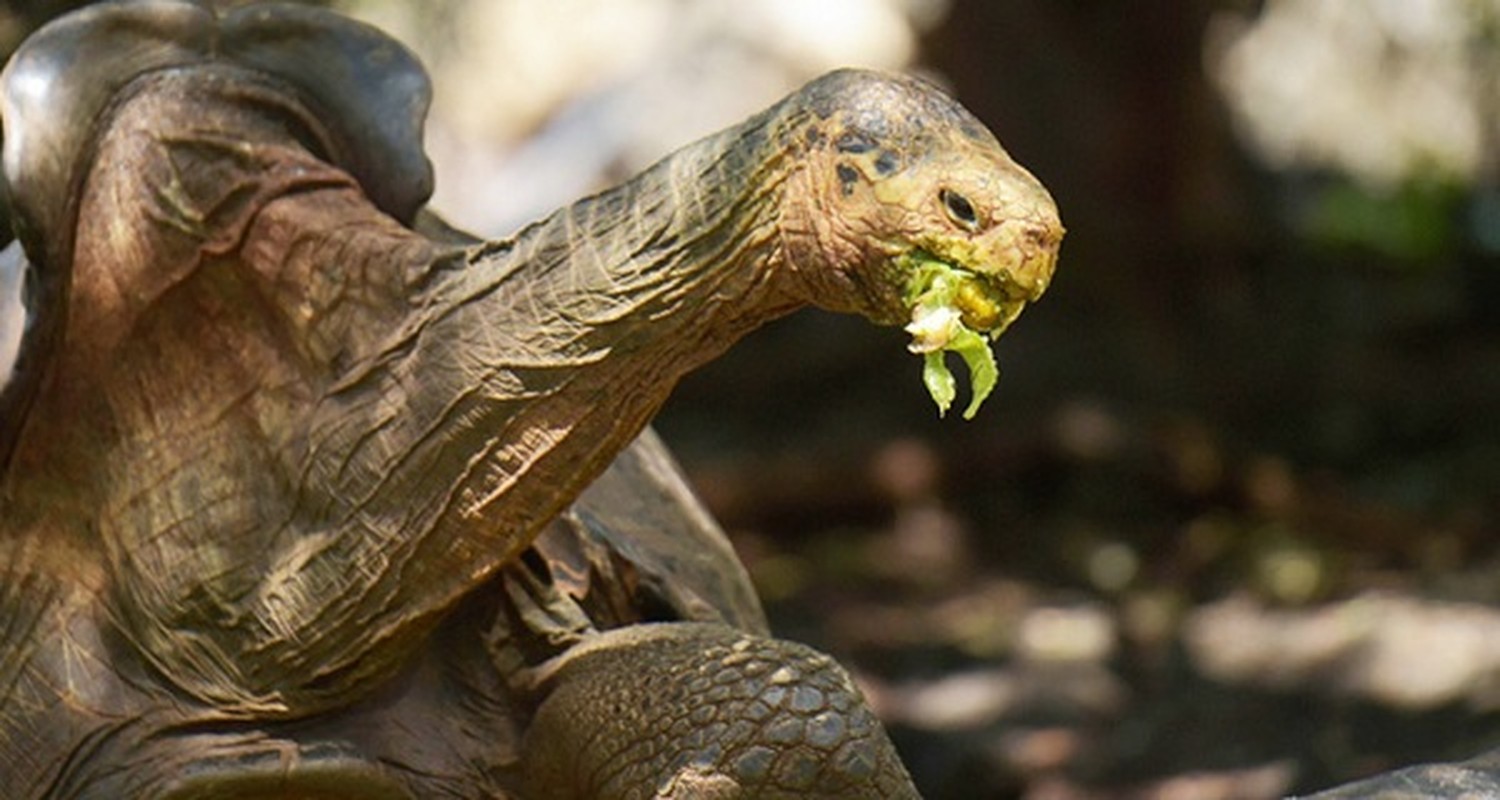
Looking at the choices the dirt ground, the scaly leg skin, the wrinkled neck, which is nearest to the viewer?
the wrinkled neck

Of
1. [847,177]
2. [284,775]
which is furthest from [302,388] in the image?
[847,177]

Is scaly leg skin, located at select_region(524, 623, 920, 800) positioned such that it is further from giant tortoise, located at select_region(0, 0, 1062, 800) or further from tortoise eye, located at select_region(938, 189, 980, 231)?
tortoise eye, located at select_region(938, 189, 980, 231)

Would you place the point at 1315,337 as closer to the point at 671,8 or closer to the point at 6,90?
the point at 671,8

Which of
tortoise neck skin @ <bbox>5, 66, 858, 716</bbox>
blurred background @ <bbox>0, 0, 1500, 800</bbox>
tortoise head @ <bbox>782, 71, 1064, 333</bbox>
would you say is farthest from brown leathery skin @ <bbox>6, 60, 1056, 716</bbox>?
blurred background @ <bbox>0, 0, 1500, 800</bbox>

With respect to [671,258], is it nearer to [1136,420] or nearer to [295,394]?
[295,394]

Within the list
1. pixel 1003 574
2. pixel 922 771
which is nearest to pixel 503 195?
pixel 1003 574

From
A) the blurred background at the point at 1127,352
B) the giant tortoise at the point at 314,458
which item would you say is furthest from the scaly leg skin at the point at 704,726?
the blurred background at the point at 1127,352

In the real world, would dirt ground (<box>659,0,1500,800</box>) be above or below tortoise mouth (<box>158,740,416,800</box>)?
above
